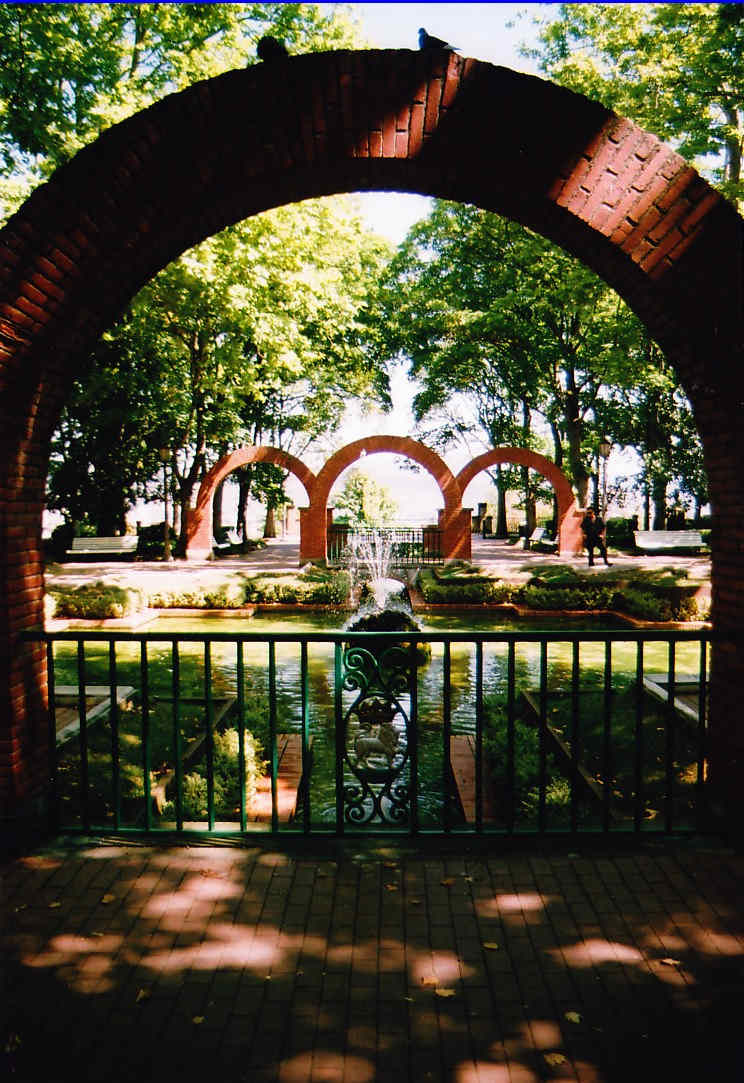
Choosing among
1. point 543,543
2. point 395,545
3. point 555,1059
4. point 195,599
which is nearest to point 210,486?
point 395,545

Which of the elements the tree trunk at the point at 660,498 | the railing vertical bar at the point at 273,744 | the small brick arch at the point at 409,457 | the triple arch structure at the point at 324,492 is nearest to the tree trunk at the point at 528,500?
the tree trunk at the point at 660,498

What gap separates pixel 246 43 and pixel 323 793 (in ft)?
47.9

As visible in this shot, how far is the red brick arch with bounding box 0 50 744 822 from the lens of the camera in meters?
3.72

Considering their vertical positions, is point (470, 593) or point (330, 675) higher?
point (470, 593)

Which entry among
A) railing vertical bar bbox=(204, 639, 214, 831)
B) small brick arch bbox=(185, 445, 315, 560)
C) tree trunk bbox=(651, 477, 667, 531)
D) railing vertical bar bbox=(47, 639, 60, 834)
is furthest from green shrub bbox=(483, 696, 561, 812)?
tree trunk bbox=(651, 477, 667, 531)

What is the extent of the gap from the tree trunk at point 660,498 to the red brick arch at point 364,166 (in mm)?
26078

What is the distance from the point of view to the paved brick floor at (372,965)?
240cm

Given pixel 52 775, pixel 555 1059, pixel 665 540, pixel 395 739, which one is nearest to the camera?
pixel 555 1059

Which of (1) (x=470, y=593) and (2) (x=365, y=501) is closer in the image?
(1) (x=470, y=593)

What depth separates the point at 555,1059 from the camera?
94.4 inches

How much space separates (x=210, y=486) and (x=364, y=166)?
21.4m

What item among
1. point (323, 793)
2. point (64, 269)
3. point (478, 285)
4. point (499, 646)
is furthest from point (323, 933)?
point (478, 285)

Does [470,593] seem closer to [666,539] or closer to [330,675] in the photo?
[330,675]

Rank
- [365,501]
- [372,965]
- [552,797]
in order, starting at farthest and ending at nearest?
[365,501] < [552,797] < [372,965]
